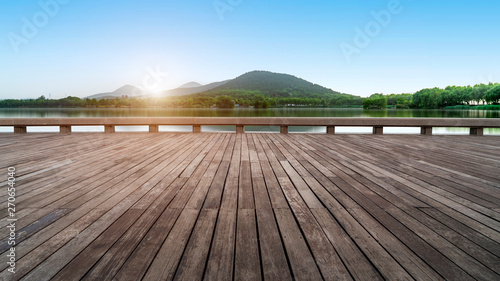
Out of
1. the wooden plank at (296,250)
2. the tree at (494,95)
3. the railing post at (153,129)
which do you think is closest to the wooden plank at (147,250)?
the wooden plank at (296,250)

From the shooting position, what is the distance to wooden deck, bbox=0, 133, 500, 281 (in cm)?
121

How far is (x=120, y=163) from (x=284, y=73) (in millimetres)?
131331

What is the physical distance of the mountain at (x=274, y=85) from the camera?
100500mm

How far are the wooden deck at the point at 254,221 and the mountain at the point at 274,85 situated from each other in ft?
313

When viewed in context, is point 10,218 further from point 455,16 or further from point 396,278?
point 455,16

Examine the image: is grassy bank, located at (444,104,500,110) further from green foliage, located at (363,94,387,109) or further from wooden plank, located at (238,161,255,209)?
wooden plank, located at (238,161,255,209)

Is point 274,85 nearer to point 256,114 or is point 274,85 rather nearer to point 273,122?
point 256,114

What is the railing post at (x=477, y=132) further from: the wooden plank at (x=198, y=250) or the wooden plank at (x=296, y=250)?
the wooden plank at (x=198, y=250)

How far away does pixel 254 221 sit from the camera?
68.1 inches

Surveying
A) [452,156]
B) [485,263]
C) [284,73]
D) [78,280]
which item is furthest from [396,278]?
[284,73]

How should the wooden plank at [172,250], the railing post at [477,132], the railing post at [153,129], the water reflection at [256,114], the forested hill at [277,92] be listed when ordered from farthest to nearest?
1. the forested hill at [277,92]
2. the water reflection at [256,114]
3. the railing post at [153,129]
4. the railing post at [477,132]
5. the wooden plank at [172,250]

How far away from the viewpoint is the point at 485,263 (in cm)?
126

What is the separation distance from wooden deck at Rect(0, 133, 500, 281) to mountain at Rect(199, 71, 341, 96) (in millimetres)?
95548

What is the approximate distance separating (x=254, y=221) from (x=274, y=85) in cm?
11111
